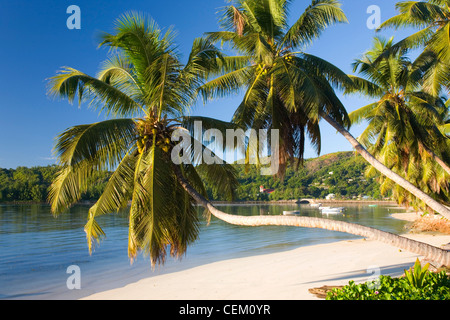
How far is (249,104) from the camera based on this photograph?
30.7 ft

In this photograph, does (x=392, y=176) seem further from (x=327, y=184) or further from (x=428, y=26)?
(x=327, y=184)

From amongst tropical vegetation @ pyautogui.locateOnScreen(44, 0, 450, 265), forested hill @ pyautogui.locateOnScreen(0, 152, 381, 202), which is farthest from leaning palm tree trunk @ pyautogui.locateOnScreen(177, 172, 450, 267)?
forested hill @ pyautogui.locateOnScreen(0, 152, 381, 202)

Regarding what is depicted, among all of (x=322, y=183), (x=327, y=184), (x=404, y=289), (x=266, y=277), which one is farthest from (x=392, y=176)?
(x=322, y=183)

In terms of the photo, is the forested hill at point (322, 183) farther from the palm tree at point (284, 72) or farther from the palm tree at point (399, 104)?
the palm tree at point (284, 72)

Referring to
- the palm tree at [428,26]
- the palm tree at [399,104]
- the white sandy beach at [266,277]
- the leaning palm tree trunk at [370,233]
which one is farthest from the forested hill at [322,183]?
the leaning palm tree trunk at [370,233]

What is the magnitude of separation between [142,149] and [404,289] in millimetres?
5717

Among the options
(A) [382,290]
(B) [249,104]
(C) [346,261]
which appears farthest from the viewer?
(C) [346,261]

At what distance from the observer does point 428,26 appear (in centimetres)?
1162

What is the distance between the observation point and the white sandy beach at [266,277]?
1136 cm

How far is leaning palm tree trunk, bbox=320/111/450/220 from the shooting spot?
8078 millimetres
